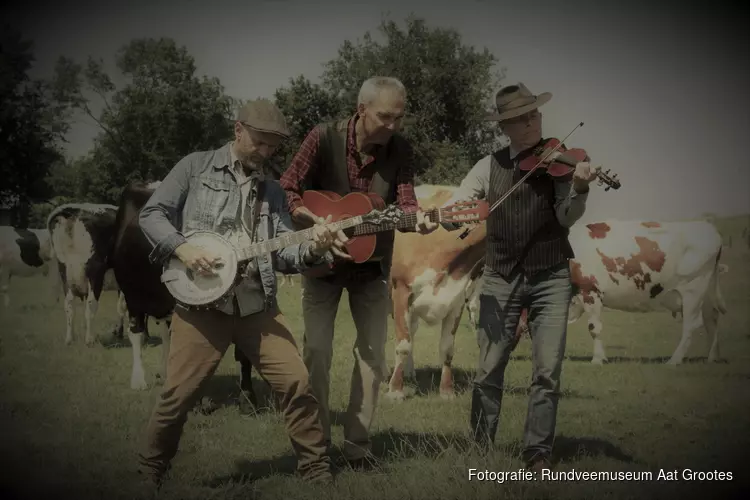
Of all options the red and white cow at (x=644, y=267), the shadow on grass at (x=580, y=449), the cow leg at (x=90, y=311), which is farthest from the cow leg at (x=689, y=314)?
the cow leg at (x=90, y=311)

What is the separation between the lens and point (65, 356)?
8203 mm

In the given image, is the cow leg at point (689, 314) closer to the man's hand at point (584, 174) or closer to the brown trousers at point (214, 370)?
the man's hand at point (584, 174)

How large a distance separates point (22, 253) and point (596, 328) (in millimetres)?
8661

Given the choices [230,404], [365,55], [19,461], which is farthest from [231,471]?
[365,55]

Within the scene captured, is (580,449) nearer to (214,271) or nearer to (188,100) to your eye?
(214,271)

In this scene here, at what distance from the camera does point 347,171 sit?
177 inches

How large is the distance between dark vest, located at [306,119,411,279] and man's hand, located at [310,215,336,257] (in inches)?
21.1

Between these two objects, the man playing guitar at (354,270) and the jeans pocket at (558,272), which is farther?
the man playing guitar at (354,270)

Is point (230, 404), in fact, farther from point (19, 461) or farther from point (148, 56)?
point (148, 56)

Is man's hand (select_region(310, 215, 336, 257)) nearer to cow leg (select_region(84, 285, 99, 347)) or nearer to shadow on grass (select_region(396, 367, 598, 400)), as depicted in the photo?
shadow on grass (select_region(396, 367, 598, 400))

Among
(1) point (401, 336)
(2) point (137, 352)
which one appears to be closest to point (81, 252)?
(2) point (137, 352)

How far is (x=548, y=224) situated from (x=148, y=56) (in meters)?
3.78

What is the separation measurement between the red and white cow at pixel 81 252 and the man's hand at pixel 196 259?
5.39m

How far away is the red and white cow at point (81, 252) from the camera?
901 cm
